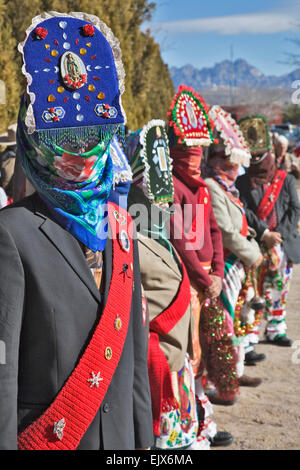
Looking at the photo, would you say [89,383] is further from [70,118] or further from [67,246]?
[70,118]

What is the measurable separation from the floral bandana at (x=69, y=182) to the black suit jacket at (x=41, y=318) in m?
0.04

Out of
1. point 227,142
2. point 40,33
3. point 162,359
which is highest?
point 40,33

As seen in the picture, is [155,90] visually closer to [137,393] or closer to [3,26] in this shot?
[3,26]

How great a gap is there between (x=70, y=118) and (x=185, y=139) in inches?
98.8

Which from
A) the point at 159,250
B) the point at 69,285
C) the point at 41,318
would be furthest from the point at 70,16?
the point at 159,250

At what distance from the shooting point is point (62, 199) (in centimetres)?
194

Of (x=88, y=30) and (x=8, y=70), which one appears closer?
(x=88, y=30)

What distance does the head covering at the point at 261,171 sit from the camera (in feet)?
21.6

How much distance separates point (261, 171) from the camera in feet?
21.6

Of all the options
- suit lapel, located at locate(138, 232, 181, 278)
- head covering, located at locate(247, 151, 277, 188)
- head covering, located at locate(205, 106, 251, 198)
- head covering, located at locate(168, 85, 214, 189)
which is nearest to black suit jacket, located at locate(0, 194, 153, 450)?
suit lapel, located at locate(138, 232, 181, 278)

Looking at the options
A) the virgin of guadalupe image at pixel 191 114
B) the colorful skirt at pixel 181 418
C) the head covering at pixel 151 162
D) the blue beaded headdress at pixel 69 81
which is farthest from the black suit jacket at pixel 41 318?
the virgin of guadalupe image at pixel 191 114

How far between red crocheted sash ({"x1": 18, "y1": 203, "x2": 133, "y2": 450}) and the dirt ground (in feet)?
9.48

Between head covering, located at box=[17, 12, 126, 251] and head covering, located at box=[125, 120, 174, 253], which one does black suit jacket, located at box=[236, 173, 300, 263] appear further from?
head covering, located at box=[17, 12, 126, 251]
